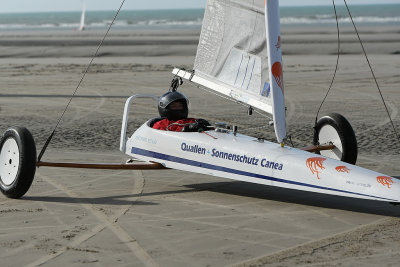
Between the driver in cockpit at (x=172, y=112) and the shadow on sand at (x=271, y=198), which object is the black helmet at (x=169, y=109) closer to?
the driver in cockpit at (x=172, y=112)

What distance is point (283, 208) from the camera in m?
10.4

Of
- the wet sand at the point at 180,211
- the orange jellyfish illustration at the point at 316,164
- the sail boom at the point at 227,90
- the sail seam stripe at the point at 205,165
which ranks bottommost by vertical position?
the wet sand at the point at 180,211

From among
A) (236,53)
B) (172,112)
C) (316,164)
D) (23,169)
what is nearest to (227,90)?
(236,53)

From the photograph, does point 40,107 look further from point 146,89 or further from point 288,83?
point 288,83

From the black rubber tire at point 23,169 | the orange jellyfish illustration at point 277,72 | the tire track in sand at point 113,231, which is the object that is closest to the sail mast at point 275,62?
the orange jellyfish illustration at point 277,72

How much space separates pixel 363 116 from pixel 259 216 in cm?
944

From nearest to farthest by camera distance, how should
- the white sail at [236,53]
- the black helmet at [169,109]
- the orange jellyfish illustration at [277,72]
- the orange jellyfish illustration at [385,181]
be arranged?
the orange jellyfish illustration at [385,181], the orange jellyfish illustration at [277,72], the black helmet at [169,109], the white sail at [236,53]

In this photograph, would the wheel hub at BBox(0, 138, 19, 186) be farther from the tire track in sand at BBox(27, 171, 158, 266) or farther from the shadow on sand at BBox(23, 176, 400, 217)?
the tire track in sand at BBox(27, 171, 158, 266)

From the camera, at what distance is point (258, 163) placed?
10508 millimetres

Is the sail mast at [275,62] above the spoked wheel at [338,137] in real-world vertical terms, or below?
above

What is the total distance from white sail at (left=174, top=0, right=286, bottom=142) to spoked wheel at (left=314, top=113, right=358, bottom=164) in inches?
46.0

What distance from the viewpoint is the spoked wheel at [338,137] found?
483 inches

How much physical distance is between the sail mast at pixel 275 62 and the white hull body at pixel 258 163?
1.04ft

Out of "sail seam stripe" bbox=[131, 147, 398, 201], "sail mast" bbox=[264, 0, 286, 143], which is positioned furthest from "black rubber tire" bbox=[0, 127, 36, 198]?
"sail mast" bbox=[264, 0, 286, 143]
